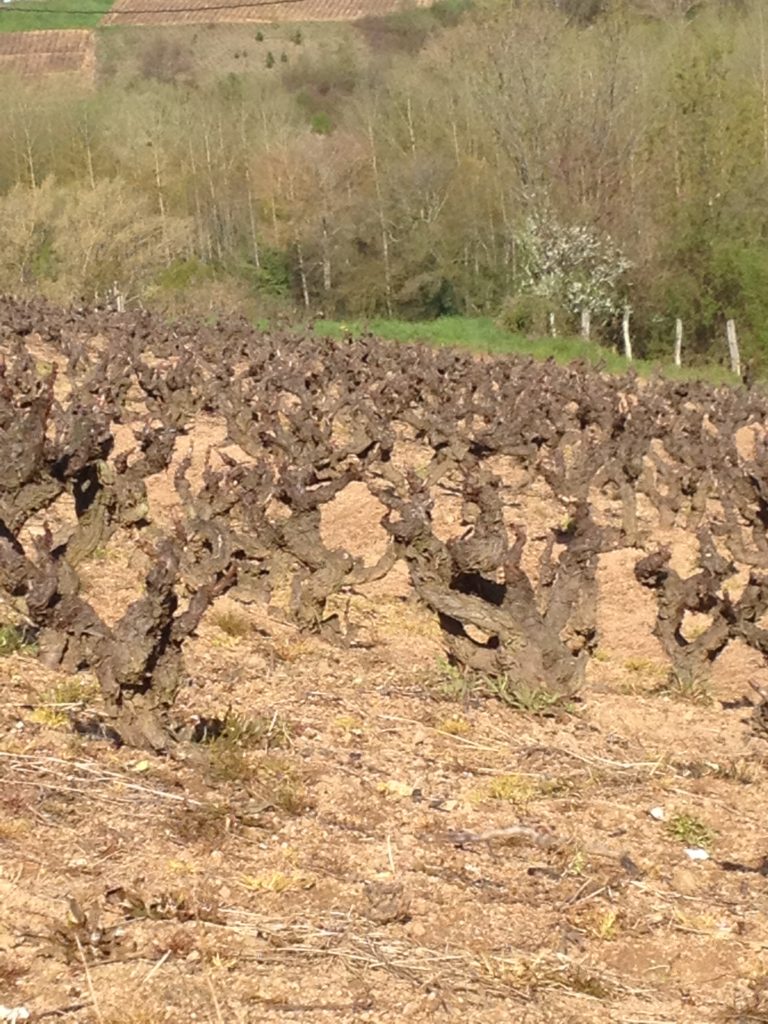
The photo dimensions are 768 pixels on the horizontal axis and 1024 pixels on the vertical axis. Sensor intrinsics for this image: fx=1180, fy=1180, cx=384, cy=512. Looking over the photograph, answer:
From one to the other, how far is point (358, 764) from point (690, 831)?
1.37 meters

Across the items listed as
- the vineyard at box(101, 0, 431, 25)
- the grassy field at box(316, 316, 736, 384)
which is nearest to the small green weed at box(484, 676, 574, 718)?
the grassy field at box(316, 316, 736, 384)

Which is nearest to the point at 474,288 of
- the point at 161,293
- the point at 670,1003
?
the point at 161,293

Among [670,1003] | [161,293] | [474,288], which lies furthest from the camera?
[474,288]

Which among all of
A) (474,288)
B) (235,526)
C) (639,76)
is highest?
(639,76)

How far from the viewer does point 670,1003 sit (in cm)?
345

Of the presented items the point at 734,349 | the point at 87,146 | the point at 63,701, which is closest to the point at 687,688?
the point at 63,701

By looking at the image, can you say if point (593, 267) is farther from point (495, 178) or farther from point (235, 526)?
point (235, 526)

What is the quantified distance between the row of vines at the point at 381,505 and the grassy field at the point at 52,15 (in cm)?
5948

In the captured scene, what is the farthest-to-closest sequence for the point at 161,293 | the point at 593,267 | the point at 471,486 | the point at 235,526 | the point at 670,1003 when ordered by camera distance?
the point at 161,293 → the point at 593,267 → the point at 235,526 → the point at 471,486 → the point at 670,1003

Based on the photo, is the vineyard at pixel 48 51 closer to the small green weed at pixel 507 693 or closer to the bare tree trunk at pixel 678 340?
the bare tree trunk at pixel 678 340

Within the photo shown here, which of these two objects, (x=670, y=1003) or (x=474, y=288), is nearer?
(x=670, y=1003)

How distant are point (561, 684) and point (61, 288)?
2956 cm

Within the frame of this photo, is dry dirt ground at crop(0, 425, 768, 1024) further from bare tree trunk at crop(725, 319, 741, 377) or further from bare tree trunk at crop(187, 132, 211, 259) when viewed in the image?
bare tree trunk at crop(187, 132, 211, 259)

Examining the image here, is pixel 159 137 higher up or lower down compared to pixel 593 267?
higher up
